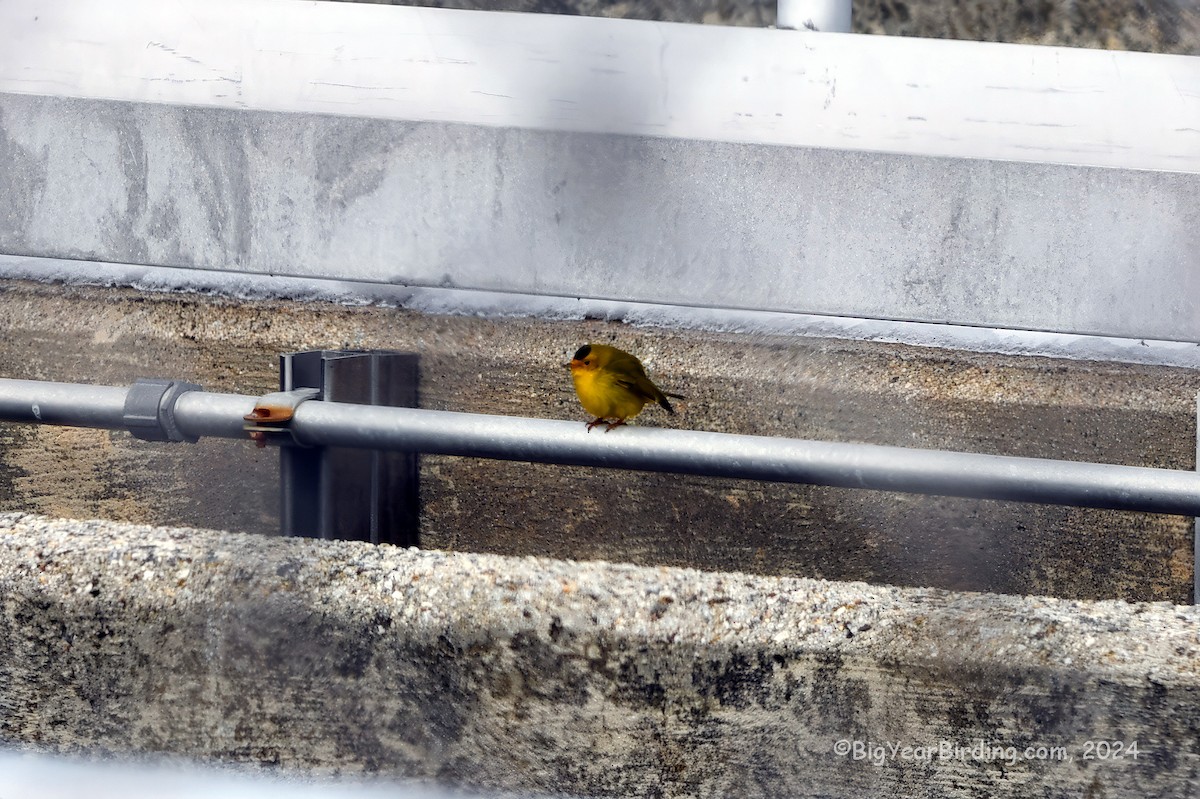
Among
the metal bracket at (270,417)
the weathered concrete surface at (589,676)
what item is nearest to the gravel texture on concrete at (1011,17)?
the metal bracket at (270,417)

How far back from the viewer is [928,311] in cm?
179

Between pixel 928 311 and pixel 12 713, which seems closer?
pixel 12 713

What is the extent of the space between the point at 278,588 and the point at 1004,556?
1566mm

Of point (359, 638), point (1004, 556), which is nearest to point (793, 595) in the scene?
point (359, 638)

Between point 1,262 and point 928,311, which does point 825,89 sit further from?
point 1,262

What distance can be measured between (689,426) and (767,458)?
3.36ft

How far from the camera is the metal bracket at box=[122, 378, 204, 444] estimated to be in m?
1.04

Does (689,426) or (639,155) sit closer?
(639,155)

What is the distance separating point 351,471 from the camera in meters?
1.54

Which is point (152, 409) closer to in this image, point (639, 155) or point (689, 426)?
point (639, 155)

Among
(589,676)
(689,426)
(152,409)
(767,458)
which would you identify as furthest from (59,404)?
(689,426)

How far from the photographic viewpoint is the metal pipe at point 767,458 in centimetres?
91

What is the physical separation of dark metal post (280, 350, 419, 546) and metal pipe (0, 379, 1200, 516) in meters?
0.19

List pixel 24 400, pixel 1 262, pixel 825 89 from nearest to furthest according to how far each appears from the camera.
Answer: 1. pixel 24 400
2. pixel 825 89
3. pixel 1 262
